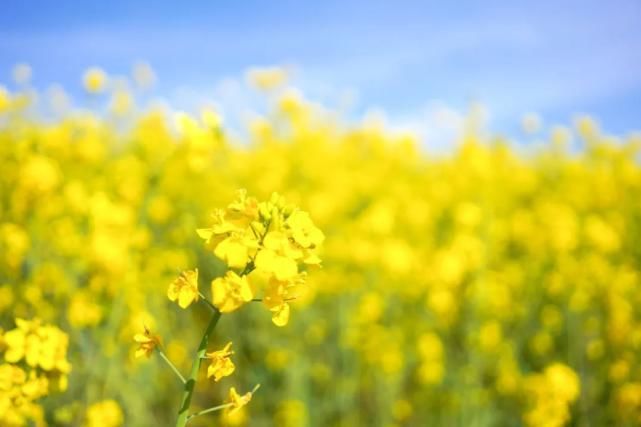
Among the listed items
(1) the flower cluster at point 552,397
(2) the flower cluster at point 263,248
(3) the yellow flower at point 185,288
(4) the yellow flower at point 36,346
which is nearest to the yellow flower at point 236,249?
(2) the flower cluster at point 263,248

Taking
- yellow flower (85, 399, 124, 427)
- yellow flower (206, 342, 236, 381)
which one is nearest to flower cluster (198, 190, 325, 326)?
yellow flower (206, 342, 236, 381)

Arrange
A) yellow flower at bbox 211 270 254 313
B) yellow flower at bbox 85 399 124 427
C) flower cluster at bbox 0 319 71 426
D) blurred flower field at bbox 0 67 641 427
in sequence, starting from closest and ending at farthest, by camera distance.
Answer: yellow flower at bbox 211 270 254 313 → flower cluster at bbox 0 319 71 426 → yellow flower at bbox 85 399 124 427 → blurred flower field at bbox 0 67 641 427

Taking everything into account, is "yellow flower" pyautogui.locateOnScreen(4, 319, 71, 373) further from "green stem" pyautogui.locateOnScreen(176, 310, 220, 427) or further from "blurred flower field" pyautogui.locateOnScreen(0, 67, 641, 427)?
"green stem" pyautogui.locateOnScreen(176, 310, 220, 427)

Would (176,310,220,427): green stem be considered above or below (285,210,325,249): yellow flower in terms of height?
below

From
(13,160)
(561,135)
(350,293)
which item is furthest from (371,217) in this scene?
(561,135)

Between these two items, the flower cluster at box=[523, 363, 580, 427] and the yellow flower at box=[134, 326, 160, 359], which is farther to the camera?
the flower cluster at box=[523, 363, 580, 427]

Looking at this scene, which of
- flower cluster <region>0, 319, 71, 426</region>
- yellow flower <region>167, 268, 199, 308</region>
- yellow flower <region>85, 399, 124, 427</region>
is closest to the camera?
yellow flower <region>167, 268, 199, 308</region>

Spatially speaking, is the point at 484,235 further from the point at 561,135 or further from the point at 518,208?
the point at 561,135

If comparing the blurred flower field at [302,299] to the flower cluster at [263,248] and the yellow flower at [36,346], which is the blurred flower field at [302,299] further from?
the flower cluster at [263,248]
